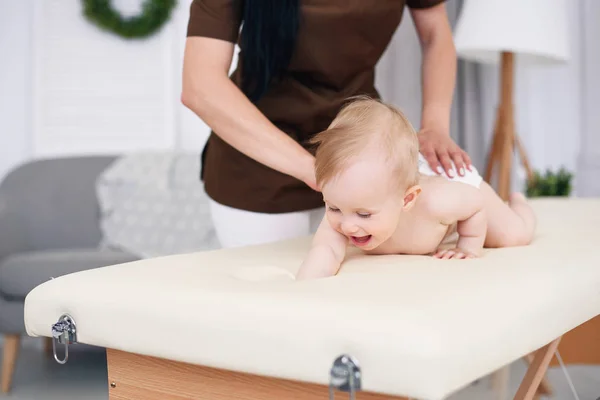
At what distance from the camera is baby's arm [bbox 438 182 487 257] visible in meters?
1.14

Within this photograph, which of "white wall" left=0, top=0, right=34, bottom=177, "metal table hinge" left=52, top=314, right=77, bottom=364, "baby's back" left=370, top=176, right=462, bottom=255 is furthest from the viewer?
"white wall" left=0, top=0, right=34, bottom=177

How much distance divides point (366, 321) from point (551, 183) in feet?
7.44

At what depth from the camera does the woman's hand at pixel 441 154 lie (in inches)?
47.7

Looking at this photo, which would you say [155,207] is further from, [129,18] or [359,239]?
[359,239]

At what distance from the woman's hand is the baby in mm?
30

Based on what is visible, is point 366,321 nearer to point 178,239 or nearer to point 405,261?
point 405,261

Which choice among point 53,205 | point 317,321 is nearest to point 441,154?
point 317,321

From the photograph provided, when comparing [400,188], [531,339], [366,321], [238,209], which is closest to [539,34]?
[238,209]

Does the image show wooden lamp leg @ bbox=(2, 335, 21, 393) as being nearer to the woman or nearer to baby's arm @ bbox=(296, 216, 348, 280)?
the woman

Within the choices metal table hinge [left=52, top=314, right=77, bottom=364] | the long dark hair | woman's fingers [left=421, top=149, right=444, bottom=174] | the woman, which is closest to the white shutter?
the woman

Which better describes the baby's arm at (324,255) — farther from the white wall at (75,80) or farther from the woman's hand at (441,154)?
the white wall at (75,80)

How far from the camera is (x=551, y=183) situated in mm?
2779

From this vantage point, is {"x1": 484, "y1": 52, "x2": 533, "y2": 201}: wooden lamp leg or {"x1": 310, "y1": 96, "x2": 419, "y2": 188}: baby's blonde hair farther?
{"x1": 484, "y1": 52, "x2": 533, "y2": 201}: wooden lamp leg

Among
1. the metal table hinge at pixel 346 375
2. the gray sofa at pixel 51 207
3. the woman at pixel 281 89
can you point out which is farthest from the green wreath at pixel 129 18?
the metal table hinge at pixel 346 375
